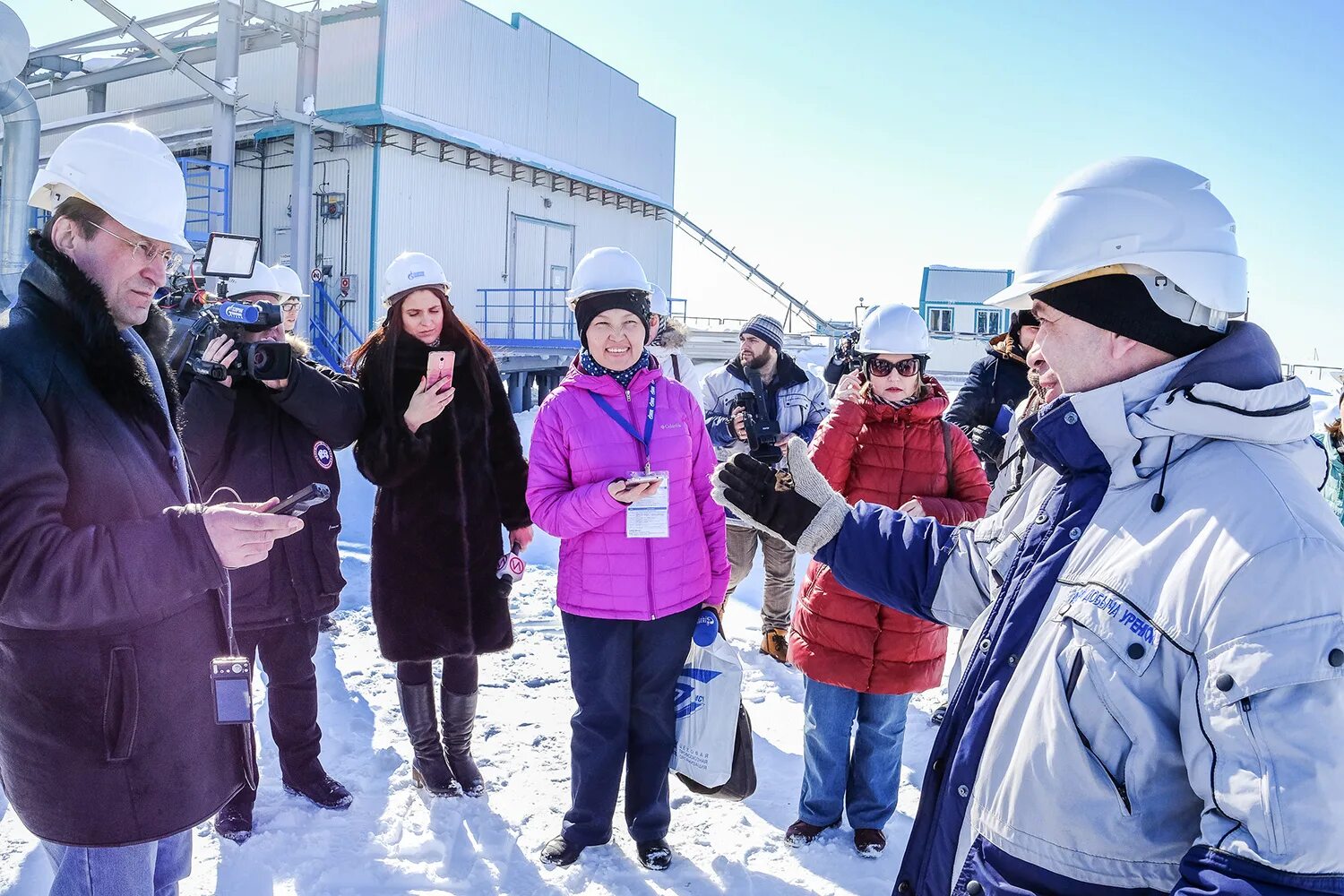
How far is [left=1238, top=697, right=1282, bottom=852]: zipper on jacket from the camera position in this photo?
1.00m

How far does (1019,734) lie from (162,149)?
2280mm

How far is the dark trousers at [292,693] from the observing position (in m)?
3.20

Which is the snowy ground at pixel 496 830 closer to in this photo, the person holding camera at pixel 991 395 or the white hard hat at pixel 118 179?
the person holding camera at pixel 991 395

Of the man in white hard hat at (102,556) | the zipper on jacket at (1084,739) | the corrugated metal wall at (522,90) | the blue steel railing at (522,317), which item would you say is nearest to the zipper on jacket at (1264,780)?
the zipper on jacket at (1084,739)

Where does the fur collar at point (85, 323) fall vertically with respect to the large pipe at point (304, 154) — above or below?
below

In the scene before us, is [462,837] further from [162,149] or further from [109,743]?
[162,149]

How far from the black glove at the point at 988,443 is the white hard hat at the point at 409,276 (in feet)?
9.77

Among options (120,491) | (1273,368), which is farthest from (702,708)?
(1273,368)

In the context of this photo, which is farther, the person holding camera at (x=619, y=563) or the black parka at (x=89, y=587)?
the person holding camera at (x=619, y=563)

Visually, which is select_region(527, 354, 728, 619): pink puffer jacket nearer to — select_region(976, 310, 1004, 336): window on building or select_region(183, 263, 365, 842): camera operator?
select_region(183, 263, 365, 842): camera operator

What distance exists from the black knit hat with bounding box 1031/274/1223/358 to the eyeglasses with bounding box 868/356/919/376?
1910mm

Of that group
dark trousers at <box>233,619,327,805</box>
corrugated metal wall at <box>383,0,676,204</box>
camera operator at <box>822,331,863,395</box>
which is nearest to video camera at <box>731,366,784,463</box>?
camera operator at <box>822,331,863,395</box>

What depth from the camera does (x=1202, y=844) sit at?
107 centimetres

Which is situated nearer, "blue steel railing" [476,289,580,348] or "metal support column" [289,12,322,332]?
"metal support column" [289,12,322,332]
